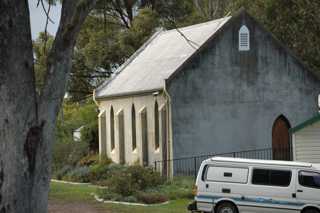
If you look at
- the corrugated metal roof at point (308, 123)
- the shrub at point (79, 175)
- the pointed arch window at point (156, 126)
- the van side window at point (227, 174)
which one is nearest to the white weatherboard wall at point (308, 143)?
the corrugated metal roof at point (308, 123)

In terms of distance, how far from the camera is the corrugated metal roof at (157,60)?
3291 centimetres

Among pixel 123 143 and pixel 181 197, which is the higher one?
pixel 123 143

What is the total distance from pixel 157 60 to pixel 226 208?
1644cm

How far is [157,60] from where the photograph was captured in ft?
118

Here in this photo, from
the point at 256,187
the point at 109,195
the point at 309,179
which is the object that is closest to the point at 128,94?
the point at 109,195

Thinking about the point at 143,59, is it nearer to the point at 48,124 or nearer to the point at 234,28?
the point at 234,28

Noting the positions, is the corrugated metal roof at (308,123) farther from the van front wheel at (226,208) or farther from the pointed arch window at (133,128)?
the pointed arch window at (133,128)

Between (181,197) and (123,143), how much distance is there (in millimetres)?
13268

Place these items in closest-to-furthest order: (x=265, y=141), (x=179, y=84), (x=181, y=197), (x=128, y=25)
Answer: (x=181, y=197) → (x=179, y=84) → (x=265, y=141) → (x=128, y=25)

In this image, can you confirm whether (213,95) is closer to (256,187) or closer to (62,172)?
Answer: (62,172)

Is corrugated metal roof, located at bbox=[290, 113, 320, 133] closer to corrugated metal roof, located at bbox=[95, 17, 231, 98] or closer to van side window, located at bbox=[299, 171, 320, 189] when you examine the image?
corrugated metal roof, located at bbox=[95, 17, 231, 98]

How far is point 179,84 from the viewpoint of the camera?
105ft

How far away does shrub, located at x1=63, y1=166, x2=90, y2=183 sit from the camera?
3328cm

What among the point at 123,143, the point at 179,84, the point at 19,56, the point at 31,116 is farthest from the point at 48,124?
the point at 123,143
